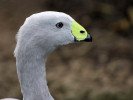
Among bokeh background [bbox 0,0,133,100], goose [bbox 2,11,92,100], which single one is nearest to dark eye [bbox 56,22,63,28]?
goose [bbox 2,11,92,100]

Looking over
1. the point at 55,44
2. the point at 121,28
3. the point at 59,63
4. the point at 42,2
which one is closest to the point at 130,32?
the point at 121,28

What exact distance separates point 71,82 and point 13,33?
58.6 inches

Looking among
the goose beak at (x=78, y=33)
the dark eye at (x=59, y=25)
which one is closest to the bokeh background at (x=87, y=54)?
the goose beak at (x=78, y=33)

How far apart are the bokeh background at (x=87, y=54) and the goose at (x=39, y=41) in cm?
221

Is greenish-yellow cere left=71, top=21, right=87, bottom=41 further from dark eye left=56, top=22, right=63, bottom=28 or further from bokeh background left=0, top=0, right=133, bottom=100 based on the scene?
bokeh background left=0, top=0, right=133, bottom=100

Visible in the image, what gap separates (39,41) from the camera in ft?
7.90

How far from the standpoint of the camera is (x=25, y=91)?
2.50 m

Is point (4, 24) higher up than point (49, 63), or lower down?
higher up

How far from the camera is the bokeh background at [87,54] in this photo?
4770 millimetres

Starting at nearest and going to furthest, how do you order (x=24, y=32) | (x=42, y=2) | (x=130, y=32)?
(x=24, y=32) → (x=130, y=32) → (x=42, y=2)

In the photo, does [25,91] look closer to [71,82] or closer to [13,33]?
[71,82]

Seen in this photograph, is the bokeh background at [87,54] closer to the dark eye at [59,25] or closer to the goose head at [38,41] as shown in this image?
the goose head at [38,41]

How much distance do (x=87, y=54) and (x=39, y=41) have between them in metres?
3.04

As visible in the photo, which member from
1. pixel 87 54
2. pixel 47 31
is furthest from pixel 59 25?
pixel 87 54
